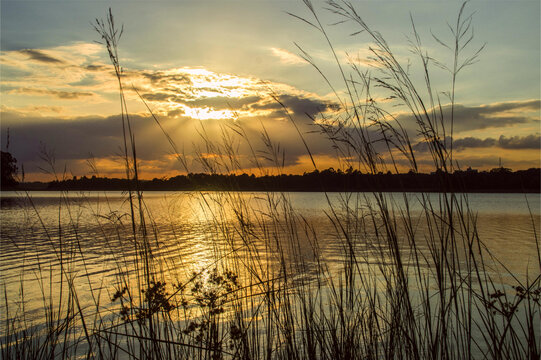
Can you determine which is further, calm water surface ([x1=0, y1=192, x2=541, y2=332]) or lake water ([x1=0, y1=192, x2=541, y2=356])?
calm water surface ([x1=0, y1=192, x2=541, y2=332])

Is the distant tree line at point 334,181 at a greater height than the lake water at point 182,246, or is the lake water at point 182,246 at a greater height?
the distant tree line at point 334,181

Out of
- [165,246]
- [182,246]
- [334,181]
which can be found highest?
[334,181]

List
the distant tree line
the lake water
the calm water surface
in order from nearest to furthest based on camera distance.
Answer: the distant tree line < the lake water < the calm water surface

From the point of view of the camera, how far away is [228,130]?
326cm

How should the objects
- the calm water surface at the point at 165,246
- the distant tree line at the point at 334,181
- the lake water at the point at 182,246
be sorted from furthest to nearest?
the calm water surface at the point at 165,246, the lake water at the point at 182,246, the distant tree line at the point at 334,181

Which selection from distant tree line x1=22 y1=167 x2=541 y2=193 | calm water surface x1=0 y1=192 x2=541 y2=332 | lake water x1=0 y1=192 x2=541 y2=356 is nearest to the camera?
distant tree line x1=22 y1=167 x2=541 y2=193

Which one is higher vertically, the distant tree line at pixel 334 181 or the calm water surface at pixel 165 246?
the distant tree line at pixel 334 181

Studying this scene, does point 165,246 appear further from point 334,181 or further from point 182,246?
point 182,246

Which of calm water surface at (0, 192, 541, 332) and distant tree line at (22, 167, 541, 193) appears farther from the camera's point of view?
calm water surface at (0, 192, 541, 332)

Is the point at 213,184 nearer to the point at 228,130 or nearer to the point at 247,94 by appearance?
the point at 228,130

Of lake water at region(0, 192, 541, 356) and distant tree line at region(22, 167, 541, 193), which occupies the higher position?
distant tree line at region(22, 167, 541, 193)

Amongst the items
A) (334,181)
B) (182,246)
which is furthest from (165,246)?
(182,246)

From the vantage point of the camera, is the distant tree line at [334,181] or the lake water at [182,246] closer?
the distant tree line at [334,181]

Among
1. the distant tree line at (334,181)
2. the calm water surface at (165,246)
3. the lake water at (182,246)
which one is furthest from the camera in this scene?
the calm water surface at (165,246)
